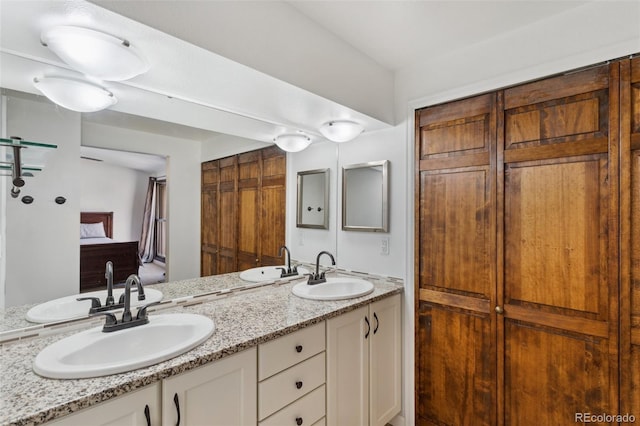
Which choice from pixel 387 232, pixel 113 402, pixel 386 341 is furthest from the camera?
pixel 387 232

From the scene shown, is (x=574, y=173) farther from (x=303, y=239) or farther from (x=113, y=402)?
(x=113, y=402)

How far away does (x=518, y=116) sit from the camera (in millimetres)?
1634

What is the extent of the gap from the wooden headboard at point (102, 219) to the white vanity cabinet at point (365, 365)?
3.64 feet

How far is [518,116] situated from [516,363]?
1329 mm

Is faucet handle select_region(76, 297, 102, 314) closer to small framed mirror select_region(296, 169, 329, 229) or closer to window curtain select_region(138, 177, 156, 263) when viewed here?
window curtain select_region(138, 177, 156, 263)

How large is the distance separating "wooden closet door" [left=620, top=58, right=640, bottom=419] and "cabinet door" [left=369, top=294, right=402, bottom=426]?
107 cm

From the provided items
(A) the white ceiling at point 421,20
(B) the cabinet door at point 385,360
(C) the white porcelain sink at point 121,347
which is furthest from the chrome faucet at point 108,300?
(A) the white ceiling at point 421,20

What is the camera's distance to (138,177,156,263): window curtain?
1.44m

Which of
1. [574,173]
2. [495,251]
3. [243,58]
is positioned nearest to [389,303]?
[495,251]

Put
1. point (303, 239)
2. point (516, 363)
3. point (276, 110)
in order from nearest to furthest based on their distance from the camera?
point (516, 363)
point (276, 110)
point (303, 239)

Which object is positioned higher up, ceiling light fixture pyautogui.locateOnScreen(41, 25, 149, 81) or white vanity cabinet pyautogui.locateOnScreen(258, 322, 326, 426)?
ceiling light fixture pyautogui.locateOnScreen(41, 25, 149, 81)

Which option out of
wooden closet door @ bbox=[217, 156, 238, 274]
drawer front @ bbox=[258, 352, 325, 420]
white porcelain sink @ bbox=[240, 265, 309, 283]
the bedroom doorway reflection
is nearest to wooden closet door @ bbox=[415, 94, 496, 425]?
drawer front @ bbox=[258, 352, 325, 420]

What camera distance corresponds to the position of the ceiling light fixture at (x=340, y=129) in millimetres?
1969

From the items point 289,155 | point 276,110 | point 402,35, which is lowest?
point 289,155
